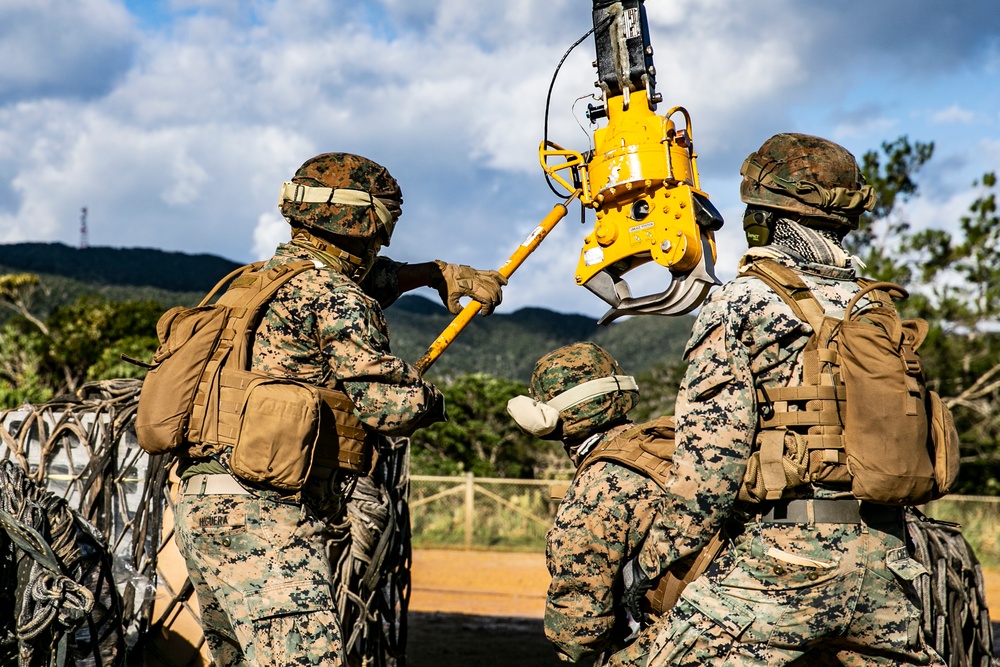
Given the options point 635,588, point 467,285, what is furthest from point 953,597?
point 467,285

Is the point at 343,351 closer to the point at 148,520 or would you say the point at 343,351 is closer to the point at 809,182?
the point at 809,182

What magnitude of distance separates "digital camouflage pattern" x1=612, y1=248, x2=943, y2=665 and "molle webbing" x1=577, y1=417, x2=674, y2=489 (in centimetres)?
28

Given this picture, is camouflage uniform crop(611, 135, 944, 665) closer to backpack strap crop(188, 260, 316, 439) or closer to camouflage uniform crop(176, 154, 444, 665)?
camouflage uniform crop(176, 154, 444, 665)

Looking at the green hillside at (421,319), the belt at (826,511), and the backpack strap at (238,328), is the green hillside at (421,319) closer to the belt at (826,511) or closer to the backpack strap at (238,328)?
the backpack strap at (238,328)

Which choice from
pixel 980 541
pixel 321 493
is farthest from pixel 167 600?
pixel 980 541

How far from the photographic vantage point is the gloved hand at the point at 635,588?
327cm

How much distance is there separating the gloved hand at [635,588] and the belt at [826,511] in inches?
18.5

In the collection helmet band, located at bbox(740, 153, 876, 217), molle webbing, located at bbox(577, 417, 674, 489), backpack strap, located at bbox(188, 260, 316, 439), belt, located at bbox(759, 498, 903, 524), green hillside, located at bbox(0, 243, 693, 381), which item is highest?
green hillside, located at bbox(0, 243, 693, 381)

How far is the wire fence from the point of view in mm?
14602

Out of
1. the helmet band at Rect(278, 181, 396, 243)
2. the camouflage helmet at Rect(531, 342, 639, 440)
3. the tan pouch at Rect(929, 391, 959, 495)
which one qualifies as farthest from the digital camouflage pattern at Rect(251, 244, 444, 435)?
the tan pouch at Rect(929, 391, 959, 495)

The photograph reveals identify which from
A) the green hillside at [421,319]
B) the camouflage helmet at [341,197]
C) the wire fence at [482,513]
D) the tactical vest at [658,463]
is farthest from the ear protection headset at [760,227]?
the green hillside at [421,319]

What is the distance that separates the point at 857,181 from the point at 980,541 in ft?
40.0

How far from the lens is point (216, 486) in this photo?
133 inches

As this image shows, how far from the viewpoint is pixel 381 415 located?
11.0 feet
